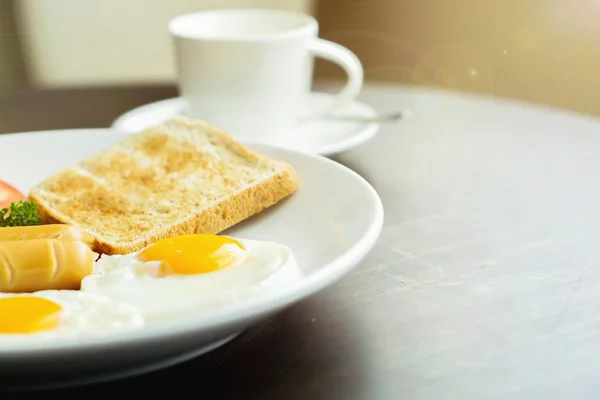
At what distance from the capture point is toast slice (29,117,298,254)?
1.05 meters

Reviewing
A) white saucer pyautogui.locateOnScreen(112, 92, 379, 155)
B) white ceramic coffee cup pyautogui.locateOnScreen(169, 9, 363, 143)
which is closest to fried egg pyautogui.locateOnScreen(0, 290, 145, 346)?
white saucer pyautogui.locateOnScreen(112, 92, 379, 155)

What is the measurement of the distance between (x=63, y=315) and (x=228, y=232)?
1.31 feet

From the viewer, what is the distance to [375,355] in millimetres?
813

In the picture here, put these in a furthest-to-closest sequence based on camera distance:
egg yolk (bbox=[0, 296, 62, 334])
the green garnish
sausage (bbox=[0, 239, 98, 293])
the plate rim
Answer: the green garnish
sausage (bbox=[0, 239, 98, 293])
egg yolk (bbox=[0, 296, 62, 334])
the plate rim

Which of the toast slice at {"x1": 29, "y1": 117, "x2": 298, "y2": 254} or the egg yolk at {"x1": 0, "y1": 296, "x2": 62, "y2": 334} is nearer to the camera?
the egg yolk at {"x1": 0, "y1": 296, "x2": 62, "y2": 334}

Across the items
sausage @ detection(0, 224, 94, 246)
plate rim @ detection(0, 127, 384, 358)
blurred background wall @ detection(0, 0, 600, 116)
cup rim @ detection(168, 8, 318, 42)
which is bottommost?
blurred background wall @ detection(0, 0, 600, 116)

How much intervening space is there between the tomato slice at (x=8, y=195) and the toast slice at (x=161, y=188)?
0.02 metres

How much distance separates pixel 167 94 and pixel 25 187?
899 millimetres

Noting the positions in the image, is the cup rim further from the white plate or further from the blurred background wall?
the blurred background wall

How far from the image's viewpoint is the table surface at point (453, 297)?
759 mm

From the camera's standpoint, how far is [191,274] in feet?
2.69

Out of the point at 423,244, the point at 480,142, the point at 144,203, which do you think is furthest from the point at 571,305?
the point at 480,142

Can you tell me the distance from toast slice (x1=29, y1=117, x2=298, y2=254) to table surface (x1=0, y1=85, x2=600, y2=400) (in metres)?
0.21

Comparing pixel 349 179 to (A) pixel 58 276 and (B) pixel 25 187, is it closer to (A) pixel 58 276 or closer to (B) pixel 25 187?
(A) pixel 58 276
